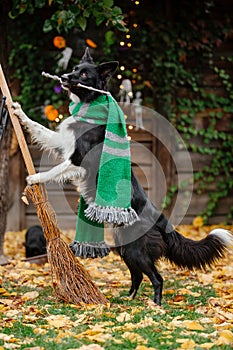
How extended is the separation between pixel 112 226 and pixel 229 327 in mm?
1144

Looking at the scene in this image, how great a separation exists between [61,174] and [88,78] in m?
0.63

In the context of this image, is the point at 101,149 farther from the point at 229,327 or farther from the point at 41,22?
the point at 41,22

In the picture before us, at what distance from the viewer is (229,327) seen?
2.85 meters

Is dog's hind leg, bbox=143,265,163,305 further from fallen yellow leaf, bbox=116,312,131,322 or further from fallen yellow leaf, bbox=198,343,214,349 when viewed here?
fallen yellow leaf, bbox=198,343,214,349

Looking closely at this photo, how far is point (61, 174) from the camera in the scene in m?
3.47

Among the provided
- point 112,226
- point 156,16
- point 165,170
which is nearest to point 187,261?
point 112,226

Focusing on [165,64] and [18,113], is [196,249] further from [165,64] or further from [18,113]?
[165,64]

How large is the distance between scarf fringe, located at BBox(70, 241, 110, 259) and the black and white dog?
0.12 meters

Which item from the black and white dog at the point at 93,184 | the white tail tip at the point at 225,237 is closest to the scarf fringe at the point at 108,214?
the black and white dog at the point at 93,184

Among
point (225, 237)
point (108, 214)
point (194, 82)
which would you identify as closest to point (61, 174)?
point (108, 214)

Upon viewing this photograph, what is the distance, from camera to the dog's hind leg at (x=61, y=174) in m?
3.45

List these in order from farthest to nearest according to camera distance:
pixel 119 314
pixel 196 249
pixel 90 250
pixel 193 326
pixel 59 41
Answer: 1. pixel 59 41
2. pixel 196 249
3. pixel 90 250
4. pixel 119 314
5. pixel 193 326

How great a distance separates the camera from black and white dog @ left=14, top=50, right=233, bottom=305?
3.48 meters

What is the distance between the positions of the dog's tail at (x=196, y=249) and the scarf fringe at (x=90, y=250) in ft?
1.43
